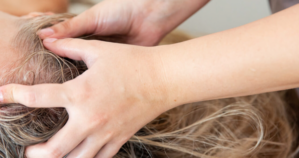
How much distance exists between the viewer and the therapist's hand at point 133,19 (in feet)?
2.44

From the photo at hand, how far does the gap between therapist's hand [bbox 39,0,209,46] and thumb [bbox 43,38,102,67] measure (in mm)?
85

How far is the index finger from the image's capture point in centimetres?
48

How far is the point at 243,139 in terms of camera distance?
774 millimetres

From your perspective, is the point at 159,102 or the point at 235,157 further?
the point at 235,157

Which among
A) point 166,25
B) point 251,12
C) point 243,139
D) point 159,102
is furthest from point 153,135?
point 251,12

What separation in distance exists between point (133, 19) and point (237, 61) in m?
0.47

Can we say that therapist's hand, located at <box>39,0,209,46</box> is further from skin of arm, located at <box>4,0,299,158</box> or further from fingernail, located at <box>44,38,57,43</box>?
skin of arm, located at <box>4,0,299,158</box>

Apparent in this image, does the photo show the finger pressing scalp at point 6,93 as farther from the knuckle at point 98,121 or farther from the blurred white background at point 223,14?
the blurred white background at point 223,14

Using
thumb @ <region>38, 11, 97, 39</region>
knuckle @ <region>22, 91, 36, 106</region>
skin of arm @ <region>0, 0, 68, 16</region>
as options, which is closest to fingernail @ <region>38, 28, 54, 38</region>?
thumb @ <region>38, 11, 97, 39</region>

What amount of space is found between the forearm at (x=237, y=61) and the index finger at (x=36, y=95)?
23 cm

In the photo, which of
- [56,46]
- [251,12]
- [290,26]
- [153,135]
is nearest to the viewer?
[290,26]

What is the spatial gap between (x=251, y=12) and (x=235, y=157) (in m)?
0.98

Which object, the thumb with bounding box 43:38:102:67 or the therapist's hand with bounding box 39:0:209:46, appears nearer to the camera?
the thumb with bounding box 43:38:102:67

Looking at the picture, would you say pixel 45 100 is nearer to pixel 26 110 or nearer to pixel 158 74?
pixel 26 110
